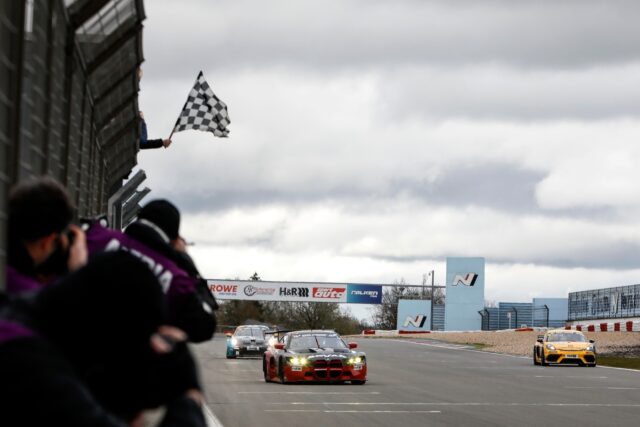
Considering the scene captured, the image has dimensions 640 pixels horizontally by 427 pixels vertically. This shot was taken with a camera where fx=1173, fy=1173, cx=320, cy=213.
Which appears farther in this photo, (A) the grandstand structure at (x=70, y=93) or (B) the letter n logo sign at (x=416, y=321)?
(B) the letter n logo sign at (x=416, y=321)

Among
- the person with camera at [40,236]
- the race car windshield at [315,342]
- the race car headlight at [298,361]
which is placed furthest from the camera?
the race car windshield at [315,342]

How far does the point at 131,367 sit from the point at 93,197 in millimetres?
8916

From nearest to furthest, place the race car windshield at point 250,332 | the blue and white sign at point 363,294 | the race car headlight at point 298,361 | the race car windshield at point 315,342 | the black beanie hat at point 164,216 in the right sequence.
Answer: the black beanie hat at point 164,216 < the race car headlight at point 298,361 < the race car windshield at point 315,342 < the race car windshield at point 250,332 < the blue and white sign at point 363,294

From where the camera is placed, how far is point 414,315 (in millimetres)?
89312

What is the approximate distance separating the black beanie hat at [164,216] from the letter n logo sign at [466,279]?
67.5 m

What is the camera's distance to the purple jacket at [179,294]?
4160mm

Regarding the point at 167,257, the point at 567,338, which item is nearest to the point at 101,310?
the point at 167,257

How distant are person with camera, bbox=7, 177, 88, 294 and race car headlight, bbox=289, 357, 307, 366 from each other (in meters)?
20.2

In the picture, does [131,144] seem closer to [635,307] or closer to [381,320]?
[635,307]

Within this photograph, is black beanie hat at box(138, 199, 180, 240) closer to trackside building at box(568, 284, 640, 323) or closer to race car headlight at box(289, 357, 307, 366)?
race car headlight at box(289, 357, 307, 366)

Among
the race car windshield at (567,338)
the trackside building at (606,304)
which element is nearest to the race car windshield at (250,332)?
the race car windshield at (567,338)

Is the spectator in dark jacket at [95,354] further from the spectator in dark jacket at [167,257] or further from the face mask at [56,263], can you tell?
the spectator in dark jacket at [167,257]

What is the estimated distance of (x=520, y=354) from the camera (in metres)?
45.6

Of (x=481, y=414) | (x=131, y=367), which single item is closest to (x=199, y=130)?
(x=481, y=414)
